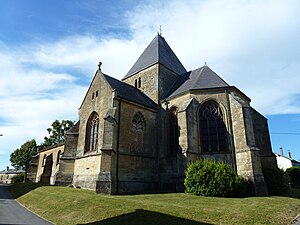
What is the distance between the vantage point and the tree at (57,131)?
46.3 meters

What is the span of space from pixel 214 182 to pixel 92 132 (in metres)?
11.4

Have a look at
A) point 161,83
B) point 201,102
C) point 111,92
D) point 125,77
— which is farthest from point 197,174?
point 125,77

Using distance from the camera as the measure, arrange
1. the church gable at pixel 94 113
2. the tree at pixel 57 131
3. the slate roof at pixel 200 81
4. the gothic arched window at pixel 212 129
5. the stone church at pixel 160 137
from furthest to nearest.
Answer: the tree at pixel 57 131 → the slate roof at pixel 200 81 → the church gable at pixel 94 113 → the gothic arched window at pixel 212 129 → the stone church at pixel 160 137

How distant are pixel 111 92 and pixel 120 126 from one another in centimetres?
296

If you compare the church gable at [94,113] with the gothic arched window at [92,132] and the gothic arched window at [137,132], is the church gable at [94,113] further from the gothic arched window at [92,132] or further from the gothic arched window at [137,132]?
the gothic arched window at [137,132]

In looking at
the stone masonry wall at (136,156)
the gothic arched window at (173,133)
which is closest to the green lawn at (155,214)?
the stone masonry wall at (136,156)

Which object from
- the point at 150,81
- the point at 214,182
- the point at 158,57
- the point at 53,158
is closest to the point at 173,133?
the point at 214,182

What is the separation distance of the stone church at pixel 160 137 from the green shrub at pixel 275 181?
4.44 feet

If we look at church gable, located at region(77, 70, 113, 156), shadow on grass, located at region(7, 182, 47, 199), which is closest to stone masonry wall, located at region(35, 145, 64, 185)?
shadow on grass, located at region(7, 182, 47, 199)

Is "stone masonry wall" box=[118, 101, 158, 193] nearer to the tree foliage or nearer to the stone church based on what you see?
the stone church

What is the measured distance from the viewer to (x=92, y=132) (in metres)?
19.8

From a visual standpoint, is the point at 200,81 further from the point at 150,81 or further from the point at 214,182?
the point at 214,182

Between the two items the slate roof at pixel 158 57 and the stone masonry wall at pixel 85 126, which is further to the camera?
the slate roof at pixel 158 57

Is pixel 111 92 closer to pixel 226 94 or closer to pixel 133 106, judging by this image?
pixel 133 106
